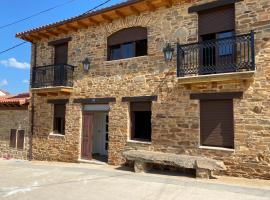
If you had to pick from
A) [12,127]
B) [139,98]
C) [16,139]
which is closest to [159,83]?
[139,98]

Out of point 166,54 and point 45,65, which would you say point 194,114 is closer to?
point 166,54

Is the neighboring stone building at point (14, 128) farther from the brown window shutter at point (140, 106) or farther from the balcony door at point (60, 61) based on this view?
the brown window shutter at point (140, 106)

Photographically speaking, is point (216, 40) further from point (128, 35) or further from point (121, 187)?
point (121, 187)

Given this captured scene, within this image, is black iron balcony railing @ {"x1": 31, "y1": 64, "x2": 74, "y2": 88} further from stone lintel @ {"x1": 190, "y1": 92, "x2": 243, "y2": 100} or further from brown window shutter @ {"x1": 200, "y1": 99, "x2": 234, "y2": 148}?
brown window shutter @ {"x1": 200, "y1": 99, "x2": 234, "y2": 148}

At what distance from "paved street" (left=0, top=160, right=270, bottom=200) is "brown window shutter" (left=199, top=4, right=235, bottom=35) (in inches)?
190

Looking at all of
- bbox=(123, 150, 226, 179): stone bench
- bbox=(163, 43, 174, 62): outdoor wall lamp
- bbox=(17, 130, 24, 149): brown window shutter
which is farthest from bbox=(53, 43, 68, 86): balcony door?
bbox=(123, 150, 226, 179): stone bench

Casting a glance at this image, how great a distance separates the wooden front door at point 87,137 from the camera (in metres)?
12.0

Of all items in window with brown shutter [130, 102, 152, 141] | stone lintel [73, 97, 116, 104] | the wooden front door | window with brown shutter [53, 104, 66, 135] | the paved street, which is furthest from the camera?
window with brown shutter [53, 104, 66, 135]

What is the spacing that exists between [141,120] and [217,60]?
3713 millimetres

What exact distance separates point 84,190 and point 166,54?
5.46 metres

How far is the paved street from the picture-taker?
21.4ft

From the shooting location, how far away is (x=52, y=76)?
13.4 meters

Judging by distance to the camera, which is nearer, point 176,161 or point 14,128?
point 176,161

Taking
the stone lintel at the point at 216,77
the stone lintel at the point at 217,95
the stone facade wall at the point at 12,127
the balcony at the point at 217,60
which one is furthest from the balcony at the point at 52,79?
the stone lintel at the point at 217,95
